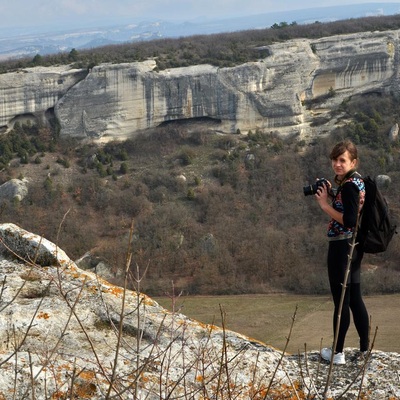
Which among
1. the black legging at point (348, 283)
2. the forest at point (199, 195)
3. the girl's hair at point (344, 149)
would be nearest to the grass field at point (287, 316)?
the forest at point (199, 195)

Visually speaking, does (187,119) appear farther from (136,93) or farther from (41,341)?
(41,341)

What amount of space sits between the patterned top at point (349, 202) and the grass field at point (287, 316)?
6.63m

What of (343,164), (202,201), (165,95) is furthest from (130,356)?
(165,95)

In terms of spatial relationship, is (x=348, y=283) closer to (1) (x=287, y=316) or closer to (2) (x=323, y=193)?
(2) (x=323, y=193)

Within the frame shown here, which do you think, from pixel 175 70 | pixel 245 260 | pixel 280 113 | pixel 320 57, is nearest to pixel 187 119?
pixel 175 70

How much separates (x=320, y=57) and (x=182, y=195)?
10838 millimetres

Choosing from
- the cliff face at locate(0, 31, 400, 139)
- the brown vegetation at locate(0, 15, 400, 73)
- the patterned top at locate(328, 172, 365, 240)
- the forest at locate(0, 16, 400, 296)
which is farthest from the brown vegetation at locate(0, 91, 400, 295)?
the patterned top at locate(328, 172, 365, 240)

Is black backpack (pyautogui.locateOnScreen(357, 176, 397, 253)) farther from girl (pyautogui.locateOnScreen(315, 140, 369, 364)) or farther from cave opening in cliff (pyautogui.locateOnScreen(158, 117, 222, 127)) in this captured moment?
cave opening in cliff (pyautogui.locateOnScreen(158, 117, 222, 127))

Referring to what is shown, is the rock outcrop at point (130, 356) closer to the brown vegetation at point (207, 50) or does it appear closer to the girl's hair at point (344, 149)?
the girl's hair at point (344, 149)

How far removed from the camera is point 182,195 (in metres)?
25.5

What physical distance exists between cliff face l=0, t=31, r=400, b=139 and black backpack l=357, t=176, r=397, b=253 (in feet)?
86.3

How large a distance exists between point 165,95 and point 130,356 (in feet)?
89.2

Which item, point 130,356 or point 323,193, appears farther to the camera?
point 323,193

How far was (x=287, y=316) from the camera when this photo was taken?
14852 mm
